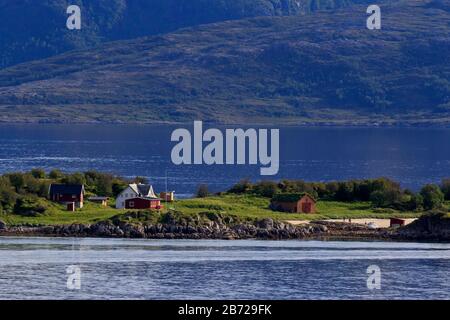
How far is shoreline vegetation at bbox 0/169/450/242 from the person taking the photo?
82625mm

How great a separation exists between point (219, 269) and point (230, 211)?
22.5 m

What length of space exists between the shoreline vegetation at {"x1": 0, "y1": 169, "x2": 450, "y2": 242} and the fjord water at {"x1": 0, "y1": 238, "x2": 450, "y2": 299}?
110 inches

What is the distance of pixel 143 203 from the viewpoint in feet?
295

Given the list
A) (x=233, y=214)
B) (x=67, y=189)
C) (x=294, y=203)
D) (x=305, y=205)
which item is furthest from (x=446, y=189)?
(x=67, y=189)

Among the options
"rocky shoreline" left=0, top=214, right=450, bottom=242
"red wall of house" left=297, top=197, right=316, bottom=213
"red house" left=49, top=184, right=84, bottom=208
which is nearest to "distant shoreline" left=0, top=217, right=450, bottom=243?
"rocky shoreline" left=0, top=214, right=450, bottom=242

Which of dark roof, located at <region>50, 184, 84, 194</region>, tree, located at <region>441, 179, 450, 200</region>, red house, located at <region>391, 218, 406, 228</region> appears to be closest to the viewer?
red house, located at <region>391, 218, 406, 228</region>

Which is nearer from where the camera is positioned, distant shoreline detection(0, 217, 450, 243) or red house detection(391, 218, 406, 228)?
distant shoreline detection(0, 217, 450, 243)

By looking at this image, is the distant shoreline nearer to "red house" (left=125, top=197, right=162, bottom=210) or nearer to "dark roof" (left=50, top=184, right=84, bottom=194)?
"red house" (left=125, top=197, right=162, bottom=210)

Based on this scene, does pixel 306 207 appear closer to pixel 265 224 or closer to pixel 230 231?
pixel 265 224

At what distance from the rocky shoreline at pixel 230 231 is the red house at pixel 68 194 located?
730 cm

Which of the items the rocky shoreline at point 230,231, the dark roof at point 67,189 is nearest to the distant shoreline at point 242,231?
the rocky shoreline at point 230,231

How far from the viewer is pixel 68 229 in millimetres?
82000
